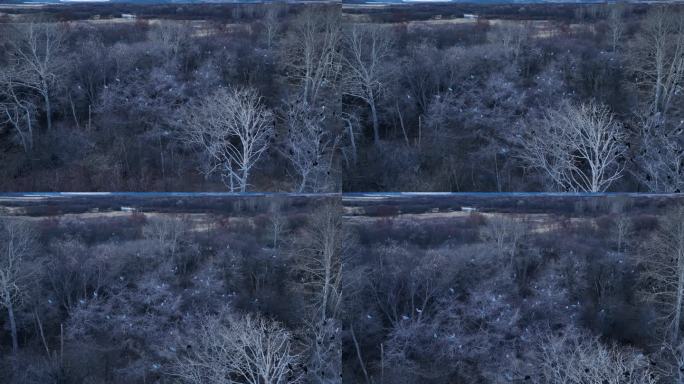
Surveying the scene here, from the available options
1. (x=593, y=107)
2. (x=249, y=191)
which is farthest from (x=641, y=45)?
(x=249, y=191)

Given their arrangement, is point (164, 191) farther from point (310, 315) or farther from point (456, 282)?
point (456, 282)

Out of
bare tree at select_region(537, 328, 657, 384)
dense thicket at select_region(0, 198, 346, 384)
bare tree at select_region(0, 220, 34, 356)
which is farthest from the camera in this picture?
bare tree at select_region(0, 220, 34, 356)

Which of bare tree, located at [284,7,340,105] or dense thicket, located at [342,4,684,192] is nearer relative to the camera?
dense thicket, located at [342,4,684,192]

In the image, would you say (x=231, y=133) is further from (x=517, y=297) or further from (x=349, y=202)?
(x=517, y=297)

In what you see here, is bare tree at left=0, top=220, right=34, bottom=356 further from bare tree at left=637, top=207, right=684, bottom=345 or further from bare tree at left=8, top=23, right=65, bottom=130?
bare tree at left=637, top=207, right=684, bottom=345

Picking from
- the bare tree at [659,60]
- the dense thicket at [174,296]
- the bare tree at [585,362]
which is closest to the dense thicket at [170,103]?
the dense thicket at [174,296]

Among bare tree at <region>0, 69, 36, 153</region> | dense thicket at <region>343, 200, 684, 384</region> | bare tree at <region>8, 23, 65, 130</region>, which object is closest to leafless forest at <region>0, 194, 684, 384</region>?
dense thicket at <region>343, 200, 684, 384</region>

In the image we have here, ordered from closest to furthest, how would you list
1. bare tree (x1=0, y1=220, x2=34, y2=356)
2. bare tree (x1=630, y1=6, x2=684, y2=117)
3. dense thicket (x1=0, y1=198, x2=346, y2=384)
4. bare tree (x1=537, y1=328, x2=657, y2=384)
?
bare tree (x1=537, y1=328, x2=657, y2=384)
dense thicket (x1=0, y1=198, x2=346, y2=384)
bare tree (x1=0, y1=220, x2=34, y2=356)
bare tree (x1=630, y1=6, x2=684, y2=117)
